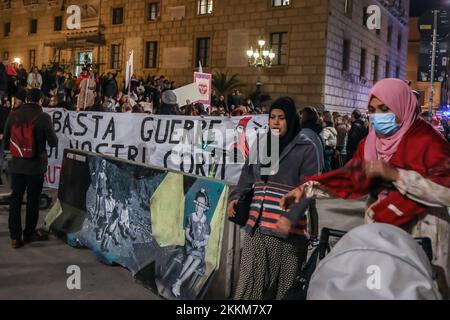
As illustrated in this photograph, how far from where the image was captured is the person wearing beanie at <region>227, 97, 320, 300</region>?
3910 millimetres

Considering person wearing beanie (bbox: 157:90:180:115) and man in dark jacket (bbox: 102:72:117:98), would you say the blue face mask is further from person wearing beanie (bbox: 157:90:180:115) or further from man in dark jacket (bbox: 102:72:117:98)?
man in dark jacket (bbox: 102:72:117:98)

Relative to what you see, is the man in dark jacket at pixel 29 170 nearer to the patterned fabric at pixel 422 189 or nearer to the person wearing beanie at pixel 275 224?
the person wearing beanie at pixel 275 224

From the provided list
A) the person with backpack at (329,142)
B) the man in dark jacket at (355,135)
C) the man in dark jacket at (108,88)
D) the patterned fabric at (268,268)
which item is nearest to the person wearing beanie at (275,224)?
the patterned fabric at (268,268)

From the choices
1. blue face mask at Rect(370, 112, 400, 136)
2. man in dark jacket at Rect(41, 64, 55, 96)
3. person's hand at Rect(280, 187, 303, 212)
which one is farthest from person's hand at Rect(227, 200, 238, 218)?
man in dark jacket at Rect(41, 64, 55, 96)

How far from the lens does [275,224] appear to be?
3.89m

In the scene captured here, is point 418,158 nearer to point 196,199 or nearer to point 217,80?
point 196,199

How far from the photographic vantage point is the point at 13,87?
19500 mm

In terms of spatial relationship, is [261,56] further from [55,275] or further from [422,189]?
[422,189]

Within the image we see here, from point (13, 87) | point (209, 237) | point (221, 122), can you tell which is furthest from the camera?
point (13, 87)

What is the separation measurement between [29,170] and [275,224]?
3.92 meters
